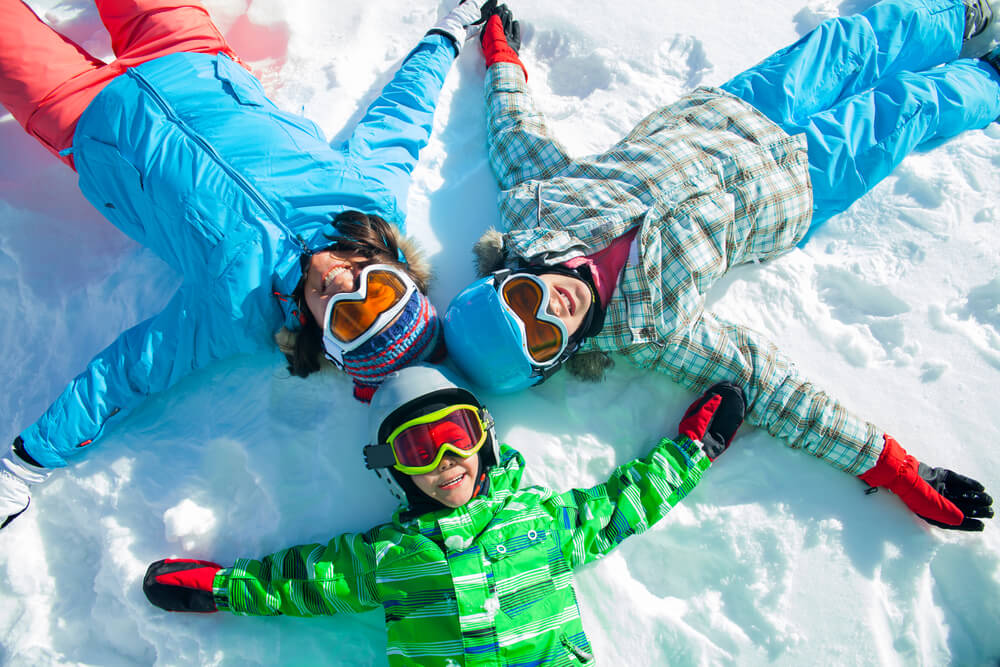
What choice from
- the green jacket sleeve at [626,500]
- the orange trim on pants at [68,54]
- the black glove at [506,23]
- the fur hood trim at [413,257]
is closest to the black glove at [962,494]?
the green jacket sleeve at [626,500]

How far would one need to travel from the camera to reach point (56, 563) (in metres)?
2.24

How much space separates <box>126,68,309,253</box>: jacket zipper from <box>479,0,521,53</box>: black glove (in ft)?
5.96

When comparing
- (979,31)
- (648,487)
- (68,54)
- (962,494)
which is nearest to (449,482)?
(648,487)

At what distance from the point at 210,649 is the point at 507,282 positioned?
1819 millimetres

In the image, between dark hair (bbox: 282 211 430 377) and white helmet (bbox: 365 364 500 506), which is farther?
dark hair (bbox: 282 211 430 377)

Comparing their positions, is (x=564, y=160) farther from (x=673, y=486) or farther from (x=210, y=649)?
(x=210, y=649)

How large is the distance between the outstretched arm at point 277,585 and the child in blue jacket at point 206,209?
68 centimetres

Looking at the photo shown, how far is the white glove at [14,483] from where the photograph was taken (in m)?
2.19

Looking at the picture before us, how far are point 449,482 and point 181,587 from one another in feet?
3.60

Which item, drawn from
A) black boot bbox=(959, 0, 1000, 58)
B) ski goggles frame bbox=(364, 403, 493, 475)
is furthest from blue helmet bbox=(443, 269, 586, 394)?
black boot bbox=(959, 0, 1000, 58)

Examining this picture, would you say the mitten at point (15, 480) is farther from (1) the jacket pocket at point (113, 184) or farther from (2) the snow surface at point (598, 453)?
(1) the jacket pocket at point (113, 184)

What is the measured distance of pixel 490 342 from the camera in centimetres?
214

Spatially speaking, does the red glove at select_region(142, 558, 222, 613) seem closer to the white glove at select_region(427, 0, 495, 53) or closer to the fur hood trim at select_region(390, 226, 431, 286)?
the fur hood trim at select_region(390, 226, 431, 286)

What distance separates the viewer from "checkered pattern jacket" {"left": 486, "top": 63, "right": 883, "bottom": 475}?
235 cm
